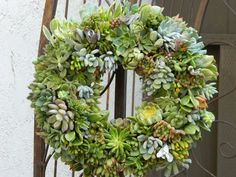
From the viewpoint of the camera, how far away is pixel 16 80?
96.2 inches

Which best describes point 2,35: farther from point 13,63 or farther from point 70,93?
point 70,93

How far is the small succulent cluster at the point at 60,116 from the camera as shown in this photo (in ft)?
3.63

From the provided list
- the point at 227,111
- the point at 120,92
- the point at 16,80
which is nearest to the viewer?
the point at 120,92

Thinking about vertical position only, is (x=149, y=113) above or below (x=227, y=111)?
above

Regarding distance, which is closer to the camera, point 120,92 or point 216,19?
point 120,92

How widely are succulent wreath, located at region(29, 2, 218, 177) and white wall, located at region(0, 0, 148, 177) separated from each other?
4.23 feet

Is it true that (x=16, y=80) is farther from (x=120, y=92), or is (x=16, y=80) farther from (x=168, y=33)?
(x=168, y=33)

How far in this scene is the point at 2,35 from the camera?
2414 millimetres

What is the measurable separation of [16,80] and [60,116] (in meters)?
1.40

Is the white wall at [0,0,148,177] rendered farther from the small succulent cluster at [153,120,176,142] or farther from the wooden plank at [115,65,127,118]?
the small succulent cluster at [153,120,176,142]

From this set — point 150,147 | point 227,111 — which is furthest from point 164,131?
point 227,111

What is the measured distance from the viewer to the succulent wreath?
1.14m

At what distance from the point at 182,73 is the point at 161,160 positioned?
217 mm

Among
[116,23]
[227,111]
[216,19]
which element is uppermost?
[216,19]
